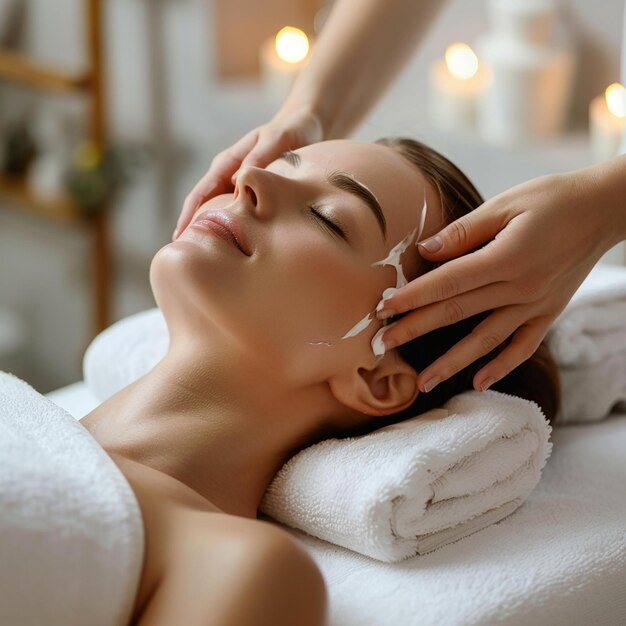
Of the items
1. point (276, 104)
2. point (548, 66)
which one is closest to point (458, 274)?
point (548, 66)

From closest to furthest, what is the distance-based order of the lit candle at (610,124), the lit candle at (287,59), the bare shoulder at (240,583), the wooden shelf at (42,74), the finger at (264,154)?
the bare shoulder at (240,583), the finger at (264,154), the lit candle at (610,124), the lit candle at (287,59), the wooden shelf at (42,74)

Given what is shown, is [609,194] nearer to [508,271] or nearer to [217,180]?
[508,271]

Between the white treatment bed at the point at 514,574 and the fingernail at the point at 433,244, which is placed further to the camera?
the fingernail at the point at 433,244

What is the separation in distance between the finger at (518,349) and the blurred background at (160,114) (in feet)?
2.26

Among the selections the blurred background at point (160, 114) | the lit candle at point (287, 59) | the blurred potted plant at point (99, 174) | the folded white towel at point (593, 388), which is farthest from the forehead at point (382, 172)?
the blurred potted plant at point (99, 174)

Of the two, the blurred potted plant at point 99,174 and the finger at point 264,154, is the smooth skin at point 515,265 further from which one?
the blurred potted plant at point 99,174

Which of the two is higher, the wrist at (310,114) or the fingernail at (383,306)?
the wrist at (310,114)

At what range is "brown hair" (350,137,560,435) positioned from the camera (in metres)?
1.33

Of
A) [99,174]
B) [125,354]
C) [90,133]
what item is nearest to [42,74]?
[90,133]

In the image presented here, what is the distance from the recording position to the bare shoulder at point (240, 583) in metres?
0.93

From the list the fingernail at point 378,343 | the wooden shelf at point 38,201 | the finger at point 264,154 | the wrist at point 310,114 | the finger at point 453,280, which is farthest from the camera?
the wooden shelf at point 38,201

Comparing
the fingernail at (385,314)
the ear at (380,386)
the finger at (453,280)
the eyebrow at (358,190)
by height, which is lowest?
the ear at (380,386)

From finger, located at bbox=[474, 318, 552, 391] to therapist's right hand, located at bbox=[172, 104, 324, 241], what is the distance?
1.53 ft

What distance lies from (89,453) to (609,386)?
0.79 m
